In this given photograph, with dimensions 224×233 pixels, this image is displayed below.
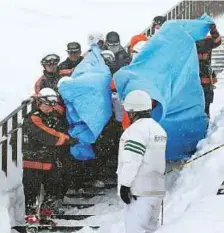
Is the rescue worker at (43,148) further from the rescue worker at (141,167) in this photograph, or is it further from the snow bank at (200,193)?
the rescue worker at (141,167)

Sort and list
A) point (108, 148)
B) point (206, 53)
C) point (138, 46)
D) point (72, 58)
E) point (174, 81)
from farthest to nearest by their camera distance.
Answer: point (72, 58) → point (206, 53) → point (138, 46) → point (108, 148) → point (174, 81)

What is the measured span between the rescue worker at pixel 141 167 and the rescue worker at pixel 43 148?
1.90 meters

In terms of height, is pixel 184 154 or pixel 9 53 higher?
pixel 9 53

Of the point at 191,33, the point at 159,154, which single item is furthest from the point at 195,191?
the point at 191,33

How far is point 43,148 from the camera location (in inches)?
316

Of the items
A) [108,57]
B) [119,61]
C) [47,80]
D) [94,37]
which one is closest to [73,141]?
[47,80]

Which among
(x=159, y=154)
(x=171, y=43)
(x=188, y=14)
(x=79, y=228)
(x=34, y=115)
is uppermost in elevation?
(x=188, y=14)

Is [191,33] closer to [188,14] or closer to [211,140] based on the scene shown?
[211,140]

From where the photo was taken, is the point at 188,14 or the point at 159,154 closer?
the point at 159,154

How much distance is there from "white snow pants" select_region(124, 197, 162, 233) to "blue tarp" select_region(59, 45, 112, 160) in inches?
82.0

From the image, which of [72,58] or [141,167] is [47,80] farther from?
[141,167]

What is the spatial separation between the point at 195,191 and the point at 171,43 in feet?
7.61

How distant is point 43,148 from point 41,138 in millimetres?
213

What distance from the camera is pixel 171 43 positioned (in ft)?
28.7
